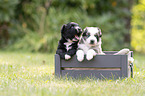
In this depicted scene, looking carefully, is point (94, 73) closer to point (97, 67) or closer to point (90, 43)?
point (97, 67)

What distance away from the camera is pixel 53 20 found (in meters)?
10.4

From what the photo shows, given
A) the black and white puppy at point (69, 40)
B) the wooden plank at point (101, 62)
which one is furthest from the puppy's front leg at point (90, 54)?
the black and white puppy at point (69, 40)

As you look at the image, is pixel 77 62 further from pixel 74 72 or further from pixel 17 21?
pixel 17 21

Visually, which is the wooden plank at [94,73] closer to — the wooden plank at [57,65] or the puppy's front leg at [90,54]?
the wooden plank at [57,65]

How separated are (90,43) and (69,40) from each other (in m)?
0.36

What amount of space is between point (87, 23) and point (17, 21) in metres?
3.68

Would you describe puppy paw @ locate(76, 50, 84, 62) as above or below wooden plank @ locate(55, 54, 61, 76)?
above

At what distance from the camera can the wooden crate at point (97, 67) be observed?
3.82m

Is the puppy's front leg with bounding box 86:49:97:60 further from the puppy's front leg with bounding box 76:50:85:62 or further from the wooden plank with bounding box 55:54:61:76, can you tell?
the wooden plank with bounding box 55:54:61:76

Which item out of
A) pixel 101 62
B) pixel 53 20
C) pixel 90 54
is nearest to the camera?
pixel 90 54

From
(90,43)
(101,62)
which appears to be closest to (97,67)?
(101,62)

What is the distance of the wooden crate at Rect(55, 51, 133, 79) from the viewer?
3.82 metres

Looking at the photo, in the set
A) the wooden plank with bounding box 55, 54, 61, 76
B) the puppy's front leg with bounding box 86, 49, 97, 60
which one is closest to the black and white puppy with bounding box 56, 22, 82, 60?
the wooden plank with bounding box 55, 54, 61, 76

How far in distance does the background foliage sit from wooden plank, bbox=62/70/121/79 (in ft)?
20.7
